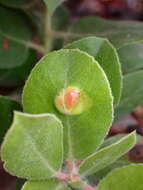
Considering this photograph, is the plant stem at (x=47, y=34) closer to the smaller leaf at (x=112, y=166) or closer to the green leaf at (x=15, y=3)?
the green leaf at (x=15, y=3)

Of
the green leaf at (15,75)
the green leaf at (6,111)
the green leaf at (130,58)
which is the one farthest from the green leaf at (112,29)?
the green leaf at (6,111)

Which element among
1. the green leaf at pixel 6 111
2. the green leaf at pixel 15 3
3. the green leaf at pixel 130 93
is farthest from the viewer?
the green leaf at pixel 15 3

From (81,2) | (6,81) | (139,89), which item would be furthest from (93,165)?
(81,2)

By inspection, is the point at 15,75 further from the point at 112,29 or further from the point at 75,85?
the point at 75,85

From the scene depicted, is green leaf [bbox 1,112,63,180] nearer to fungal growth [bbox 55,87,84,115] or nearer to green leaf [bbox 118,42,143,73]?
fungal growth [bbox 55,87,84,115]

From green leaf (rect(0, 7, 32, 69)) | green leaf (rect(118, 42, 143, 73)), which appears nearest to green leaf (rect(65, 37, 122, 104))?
green leaf (rect(118, 42, 143, 73))

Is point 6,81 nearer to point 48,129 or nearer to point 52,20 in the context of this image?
point 52,20

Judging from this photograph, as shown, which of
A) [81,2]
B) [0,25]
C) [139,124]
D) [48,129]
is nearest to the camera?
[48,129]
